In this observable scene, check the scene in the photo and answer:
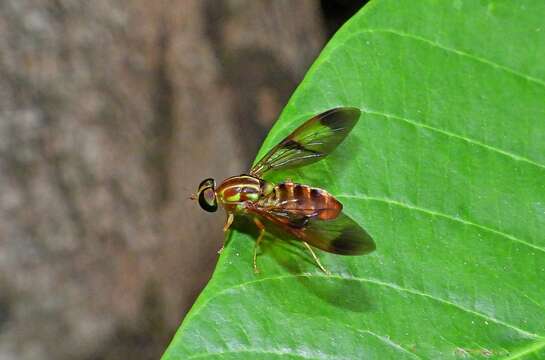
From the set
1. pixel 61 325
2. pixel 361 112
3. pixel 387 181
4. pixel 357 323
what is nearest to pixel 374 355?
pixel 357 323

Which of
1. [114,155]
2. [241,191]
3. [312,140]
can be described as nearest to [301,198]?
[312,140]

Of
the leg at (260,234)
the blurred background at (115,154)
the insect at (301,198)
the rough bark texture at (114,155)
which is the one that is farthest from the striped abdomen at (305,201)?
the rough bark texture at (114,155)

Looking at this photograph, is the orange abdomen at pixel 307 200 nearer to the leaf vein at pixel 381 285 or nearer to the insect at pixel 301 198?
the insect at pixel 301 198

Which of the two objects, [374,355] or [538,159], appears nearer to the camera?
[374,355]

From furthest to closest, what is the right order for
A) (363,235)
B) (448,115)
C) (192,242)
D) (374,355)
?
(192,242)
(448,115)
(363,235)
(374,355)

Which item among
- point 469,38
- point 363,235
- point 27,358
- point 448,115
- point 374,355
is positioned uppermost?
point 469,38

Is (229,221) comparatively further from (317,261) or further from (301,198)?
(317,261)

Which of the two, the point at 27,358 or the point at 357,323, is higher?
the point at 357,323

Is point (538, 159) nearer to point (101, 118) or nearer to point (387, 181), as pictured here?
point (387, 181)
